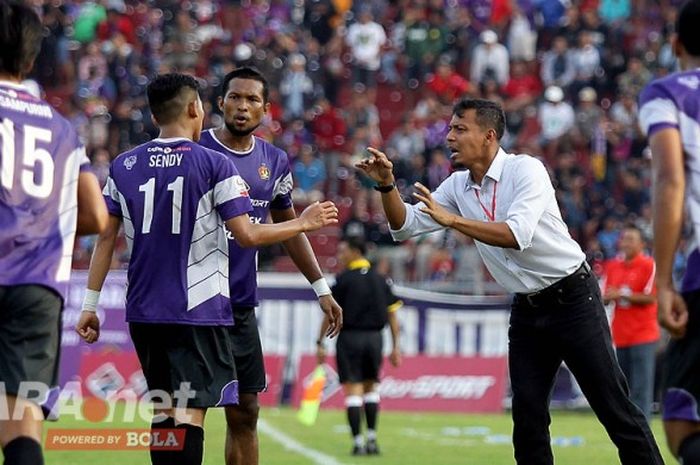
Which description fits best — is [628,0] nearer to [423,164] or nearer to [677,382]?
[423,164]

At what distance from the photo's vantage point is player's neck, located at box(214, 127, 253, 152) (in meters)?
8.80

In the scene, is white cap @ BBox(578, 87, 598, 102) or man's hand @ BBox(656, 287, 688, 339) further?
white cap @ BBox(578, 87, 598, 102)

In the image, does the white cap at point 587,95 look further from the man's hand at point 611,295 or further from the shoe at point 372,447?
the shoe at point 372,447

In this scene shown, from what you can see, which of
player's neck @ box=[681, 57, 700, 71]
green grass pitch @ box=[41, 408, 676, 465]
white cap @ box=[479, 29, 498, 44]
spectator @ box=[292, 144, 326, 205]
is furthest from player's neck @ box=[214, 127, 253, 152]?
white cap @ box=[479, 29, 498, 44]

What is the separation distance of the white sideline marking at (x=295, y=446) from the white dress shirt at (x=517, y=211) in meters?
4.74

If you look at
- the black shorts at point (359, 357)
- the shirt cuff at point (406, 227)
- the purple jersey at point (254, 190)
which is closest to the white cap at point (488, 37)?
the black shorts at point (359, 357)

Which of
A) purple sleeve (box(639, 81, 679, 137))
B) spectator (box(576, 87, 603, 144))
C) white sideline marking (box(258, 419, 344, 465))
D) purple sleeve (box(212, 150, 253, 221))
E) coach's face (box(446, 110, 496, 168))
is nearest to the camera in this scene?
purple sleeve (box(639, 81, 679, 137))

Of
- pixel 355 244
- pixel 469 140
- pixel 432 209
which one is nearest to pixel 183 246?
pixel 432 209

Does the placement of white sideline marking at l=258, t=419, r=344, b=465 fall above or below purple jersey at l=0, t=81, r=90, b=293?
below

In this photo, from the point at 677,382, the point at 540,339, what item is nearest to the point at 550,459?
the point at 540,339

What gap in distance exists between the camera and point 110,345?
20344 mm

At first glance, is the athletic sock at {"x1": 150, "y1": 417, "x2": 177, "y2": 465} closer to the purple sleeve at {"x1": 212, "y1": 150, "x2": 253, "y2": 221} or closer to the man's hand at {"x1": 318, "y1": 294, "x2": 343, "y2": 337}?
the purple sleeve at {"x1": 212, "y1": 150, "x2": 253, "y2": 221}

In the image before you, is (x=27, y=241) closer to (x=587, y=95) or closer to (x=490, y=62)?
(x=587, y=95)

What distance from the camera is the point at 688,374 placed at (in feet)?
19.2
